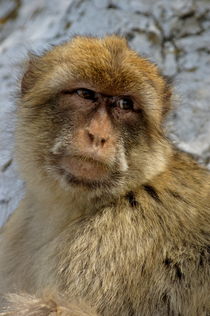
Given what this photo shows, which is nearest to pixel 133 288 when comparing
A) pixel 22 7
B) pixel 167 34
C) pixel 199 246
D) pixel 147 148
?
pixel 199 246

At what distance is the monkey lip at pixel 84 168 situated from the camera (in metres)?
3.31

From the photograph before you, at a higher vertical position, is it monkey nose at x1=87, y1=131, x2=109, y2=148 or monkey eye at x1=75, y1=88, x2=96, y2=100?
monkey eye at x1=75, y1=88, x2=96, y2=100

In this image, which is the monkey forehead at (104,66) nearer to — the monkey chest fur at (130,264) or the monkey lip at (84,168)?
the monkey lip at (84,168)

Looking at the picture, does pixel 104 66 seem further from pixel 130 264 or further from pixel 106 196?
pixel 130 264

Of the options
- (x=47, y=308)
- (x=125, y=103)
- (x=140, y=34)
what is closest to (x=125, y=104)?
(x=125, y=103)

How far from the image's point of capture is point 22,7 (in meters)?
6.88

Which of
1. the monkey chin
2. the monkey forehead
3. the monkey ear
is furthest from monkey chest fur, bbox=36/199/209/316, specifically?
the monkey ear

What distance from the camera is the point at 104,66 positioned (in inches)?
139

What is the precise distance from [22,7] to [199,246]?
161 inches

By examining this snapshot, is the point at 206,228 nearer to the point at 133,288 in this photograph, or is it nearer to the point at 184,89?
the point at 133,288

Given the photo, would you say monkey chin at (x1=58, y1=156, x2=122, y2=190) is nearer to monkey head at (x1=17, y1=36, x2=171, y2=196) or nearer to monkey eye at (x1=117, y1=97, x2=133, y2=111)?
monkey head at (x1=17, y1=36, x2=171, y2=196)

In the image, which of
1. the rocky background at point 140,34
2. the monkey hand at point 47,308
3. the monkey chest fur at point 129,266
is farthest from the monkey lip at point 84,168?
the rocky background at point 140,34

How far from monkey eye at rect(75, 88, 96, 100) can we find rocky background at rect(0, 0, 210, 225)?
220 centimetres

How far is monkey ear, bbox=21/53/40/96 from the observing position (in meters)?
3.86
